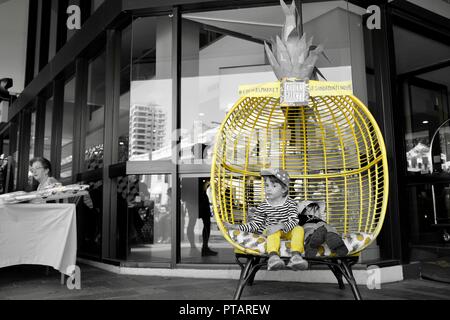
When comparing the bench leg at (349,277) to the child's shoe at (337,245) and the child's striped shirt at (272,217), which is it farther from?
the child's striped shirt at (272,217)

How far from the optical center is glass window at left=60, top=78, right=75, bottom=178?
5070 mm

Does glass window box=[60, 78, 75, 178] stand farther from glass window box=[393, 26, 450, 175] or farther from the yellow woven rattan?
glass window box=[393, 26, 450, 175]

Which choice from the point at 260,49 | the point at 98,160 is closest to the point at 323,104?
the point at 260,49

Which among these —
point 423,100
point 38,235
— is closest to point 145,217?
point 38,235

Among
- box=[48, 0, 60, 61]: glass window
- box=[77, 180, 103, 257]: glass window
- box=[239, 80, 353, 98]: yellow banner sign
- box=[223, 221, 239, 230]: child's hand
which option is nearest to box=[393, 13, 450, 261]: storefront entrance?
box=[239, 80, 353, 98]: yellow banner sign

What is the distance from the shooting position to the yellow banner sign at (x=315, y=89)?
102 inches

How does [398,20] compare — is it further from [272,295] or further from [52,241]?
[52,241]

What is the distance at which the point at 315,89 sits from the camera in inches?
103

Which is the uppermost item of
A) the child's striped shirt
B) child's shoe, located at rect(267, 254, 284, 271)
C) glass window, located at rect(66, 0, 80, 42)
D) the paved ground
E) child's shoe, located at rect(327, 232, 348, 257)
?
glass window, located at rect(66, 0, 80, 42)

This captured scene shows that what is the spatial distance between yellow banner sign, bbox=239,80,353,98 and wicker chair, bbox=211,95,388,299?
A: 8cm

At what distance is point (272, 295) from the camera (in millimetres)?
2602

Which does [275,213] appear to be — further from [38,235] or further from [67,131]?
[67,131]

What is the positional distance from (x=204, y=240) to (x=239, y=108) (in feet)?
4.16

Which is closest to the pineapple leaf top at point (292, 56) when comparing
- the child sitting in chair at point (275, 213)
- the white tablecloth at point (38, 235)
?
the child sitting in chair at point (275, 213)
